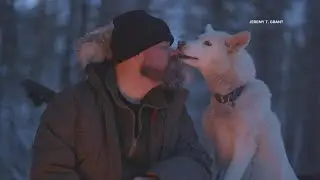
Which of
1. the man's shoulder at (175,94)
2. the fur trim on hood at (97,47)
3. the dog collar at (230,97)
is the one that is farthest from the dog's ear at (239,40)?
the fur trim on hood at (97,47)

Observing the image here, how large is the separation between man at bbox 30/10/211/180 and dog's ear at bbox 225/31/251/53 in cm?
38

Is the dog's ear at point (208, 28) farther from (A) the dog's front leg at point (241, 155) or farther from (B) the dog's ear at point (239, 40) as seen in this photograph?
(A) the dog's front leg at point (241, 155)

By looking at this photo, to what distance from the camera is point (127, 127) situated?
2.53 m

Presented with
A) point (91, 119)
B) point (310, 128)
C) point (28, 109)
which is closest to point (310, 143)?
point (310, 128)

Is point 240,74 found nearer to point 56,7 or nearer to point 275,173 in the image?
point 275,173

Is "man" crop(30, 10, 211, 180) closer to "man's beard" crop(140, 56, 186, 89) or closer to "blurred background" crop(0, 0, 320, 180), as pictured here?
"man's beard" crop(140, 56, 186, 89)

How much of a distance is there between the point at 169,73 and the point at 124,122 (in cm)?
30

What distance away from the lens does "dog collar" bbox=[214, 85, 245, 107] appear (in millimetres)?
2926

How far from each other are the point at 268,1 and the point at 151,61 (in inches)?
26.3

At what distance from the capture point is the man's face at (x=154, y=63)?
2.58 meters

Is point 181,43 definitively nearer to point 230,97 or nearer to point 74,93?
point 230,97

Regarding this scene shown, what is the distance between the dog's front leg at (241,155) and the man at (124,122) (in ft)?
1.15

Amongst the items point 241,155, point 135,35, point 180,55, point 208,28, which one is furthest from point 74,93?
point 241,155

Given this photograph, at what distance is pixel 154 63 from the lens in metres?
2.60
